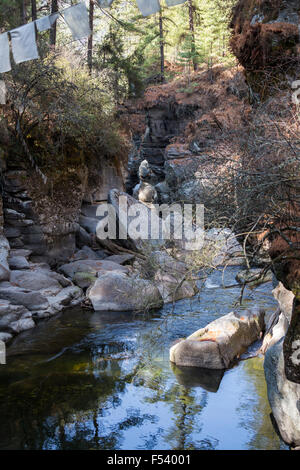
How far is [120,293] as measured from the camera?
988 cm

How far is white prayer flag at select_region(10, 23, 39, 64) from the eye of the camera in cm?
662

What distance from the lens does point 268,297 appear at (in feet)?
32.9

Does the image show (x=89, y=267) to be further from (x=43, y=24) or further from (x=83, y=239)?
(x=43, y=24)

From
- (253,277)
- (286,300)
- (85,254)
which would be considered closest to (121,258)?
(85,254)

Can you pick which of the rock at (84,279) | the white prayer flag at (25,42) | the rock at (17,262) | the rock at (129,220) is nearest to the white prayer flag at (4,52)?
the white prayer flag at (25,42)

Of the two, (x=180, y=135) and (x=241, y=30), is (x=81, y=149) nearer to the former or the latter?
(x=241, y=30)

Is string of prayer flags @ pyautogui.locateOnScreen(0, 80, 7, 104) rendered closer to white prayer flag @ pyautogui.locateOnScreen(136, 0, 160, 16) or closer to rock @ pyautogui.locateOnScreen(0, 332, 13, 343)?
rock @ pyautogui.locateOnScreen(0, 332, 13, 343)

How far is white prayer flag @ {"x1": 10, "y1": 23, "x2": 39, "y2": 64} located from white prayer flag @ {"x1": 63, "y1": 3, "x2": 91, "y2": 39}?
2.07ft

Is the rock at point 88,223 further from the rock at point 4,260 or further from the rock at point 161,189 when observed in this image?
the rock at point 161,189

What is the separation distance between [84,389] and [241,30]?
753 centimetres
